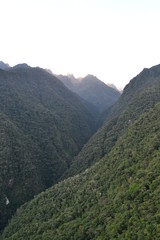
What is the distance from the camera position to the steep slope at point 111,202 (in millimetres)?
47031

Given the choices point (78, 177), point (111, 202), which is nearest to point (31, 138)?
point (78, 177)

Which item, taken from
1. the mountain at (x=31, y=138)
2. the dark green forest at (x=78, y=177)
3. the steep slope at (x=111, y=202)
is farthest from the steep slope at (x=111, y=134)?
the steep slope at (x=111, y=202)

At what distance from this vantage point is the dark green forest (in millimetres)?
50469

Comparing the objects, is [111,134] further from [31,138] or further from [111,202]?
[111,202]

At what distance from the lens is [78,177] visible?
8131 centimetres

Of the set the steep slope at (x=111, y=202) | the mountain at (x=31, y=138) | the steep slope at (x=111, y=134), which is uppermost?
the mountain at (x=31, y=138)

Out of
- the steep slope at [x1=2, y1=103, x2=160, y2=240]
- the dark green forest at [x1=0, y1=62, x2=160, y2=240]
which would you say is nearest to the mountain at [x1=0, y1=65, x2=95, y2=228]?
the dark green forest at [x1=0, y1=62, x2=160, y2=240]

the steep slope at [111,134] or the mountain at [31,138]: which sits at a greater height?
the mountain at [31,138]

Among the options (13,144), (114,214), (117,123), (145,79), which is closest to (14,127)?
(13,144)

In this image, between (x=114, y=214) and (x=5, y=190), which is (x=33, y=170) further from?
(x=114, y=214)

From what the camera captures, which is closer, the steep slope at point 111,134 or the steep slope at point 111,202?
the steep slope at point 111,202

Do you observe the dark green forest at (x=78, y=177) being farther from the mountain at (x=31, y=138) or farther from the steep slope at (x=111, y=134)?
the mountain at (x=31, y=138)

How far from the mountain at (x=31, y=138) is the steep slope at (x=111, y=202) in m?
16.3

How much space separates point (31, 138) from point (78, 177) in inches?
2034
